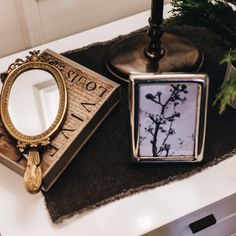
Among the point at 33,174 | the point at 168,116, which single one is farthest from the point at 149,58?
the point at 33,174

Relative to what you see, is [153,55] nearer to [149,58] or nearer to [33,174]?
[149,58]

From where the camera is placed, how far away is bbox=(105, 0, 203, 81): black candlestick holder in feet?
2.49

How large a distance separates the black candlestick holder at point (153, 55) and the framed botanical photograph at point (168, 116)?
0.14 meters

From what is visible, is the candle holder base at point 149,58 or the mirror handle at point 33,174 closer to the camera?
the mirror handle at point 33,174

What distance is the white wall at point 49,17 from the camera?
857mm

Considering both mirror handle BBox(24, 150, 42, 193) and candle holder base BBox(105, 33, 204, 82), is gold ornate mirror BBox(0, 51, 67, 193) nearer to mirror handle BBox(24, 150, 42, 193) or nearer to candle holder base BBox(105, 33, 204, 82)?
mirror handle BBox(24, 150, 42, 193)

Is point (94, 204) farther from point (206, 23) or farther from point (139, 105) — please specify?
point (206, 23)

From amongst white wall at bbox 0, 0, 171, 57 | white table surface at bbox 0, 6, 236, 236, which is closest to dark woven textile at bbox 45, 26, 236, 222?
white table surface at bbox 0, 6, 236, 236

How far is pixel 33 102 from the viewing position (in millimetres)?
711

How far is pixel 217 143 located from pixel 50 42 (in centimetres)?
39

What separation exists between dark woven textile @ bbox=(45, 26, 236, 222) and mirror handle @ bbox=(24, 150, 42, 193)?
0.15 ft

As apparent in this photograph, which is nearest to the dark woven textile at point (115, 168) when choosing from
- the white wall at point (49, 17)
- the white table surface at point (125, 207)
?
the white table surface at point (125, 207)

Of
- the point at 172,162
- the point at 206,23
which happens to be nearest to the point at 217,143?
the point at 172,162

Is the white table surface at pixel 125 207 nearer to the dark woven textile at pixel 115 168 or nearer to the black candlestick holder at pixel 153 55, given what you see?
the dark woven textile at pixel 115 168
